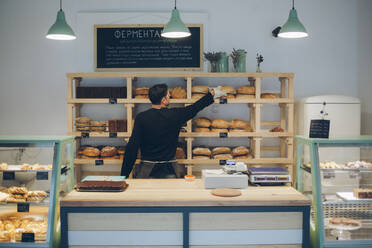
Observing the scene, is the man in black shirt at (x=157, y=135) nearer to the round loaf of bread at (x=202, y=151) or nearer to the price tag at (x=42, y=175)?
the round loaf of bread at (x=202, y=151)

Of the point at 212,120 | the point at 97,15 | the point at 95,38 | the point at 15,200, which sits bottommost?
the point at 15,200

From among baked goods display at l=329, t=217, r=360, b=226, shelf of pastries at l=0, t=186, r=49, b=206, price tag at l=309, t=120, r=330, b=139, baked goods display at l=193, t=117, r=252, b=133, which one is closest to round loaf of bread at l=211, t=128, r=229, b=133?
baked goods display at l=193, t=117, r=252, b=133

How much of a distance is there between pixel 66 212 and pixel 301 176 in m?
1.93

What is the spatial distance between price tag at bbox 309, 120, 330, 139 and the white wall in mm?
→ 2133

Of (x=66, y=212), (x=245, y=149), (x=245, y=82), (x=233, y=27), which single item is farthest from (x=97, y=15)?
(x=66, y=212)

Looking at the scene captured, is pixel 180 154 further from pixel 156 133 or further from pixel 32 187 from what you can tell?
A: pixel 32 187

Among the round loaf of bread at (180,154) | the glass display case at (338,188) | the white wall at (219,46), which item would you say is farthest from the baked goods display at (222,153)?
the glass display case at (338,188)

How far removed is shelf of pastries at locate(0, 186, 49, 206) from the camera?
2.71 meters

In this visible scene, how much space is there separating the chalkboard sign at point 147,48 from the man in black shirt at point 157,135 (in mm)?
1203

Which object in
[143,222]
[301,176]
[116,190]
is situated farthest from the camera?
[301,176]

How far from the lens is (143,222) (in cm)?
246

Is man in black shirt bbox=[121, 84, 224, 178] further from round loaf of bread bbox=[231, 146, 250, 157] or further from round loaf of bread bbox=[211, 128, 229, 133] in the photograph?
round loaf of bread bbox=[231, 146, 250, 157]

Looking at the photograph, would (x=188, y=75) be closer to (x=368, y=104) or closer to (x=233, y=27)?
(x=233, y=27)

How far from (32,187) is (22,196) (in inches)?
3.9
